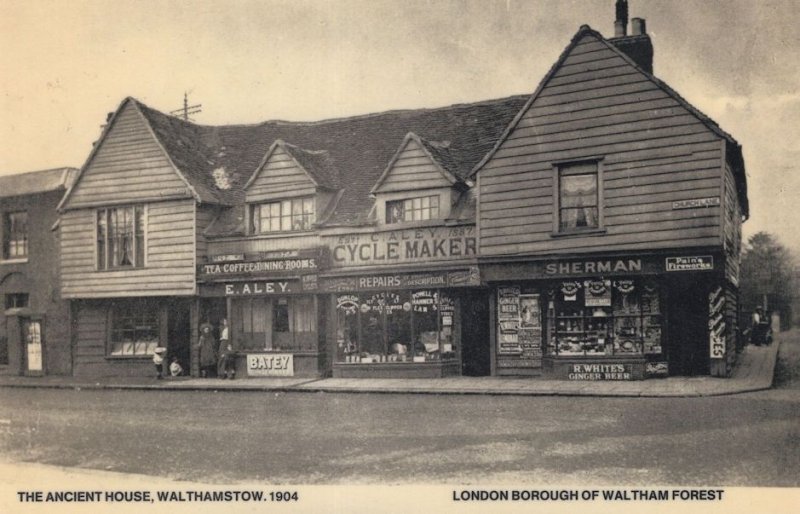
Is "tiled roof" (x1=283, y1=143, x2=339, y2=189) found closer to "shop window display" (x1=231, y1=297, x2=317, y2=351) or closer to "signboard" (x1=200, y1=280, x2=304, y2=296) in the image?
"signboard" (x1=200, y1=280, x2=304, y2=296)

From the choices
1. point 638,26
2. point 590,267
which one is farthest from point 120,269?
point 638,26

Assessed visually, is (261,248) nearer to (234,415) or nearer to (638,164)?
(234,415)

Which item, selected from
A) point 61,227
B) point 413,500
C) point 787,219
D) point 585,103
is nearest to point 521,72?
point 585,103

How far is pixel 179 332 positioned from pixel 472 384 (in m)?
10.3

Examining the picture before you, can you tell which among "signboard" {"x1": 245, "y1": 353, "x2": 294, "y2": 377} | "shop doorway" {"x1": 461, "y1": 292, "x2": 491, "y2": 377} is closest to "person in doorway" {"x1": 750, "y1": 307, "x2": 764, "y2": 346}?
"shop doorway" {"x1": 461, "y1": 292, "x2": 491, "y2": 377}

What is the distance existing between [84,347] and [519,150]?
1506cm

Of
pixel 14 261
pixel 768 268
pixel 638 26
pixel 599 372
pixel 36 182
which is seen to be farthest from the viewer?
pixel 14 261

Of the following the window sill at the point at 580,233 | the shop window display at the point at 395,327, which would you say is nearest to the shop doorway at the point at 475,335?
the shop window display at the point at 395,327

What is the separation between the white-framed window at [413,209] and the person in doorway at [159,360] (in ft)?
Result: 26.0

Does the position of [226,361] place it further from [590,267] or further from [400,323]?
[590,267]

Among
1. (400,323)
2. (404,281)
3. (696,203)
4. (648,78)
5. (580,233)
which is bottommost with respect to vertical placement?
(400,323)

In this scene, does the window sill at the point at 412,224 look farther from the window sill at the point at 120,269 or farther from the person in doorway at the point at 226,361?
the window sill at the point at 120,269

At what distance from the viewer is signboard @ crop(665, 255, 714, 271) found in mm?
16547

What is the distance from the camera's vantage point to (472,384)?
17969mm
